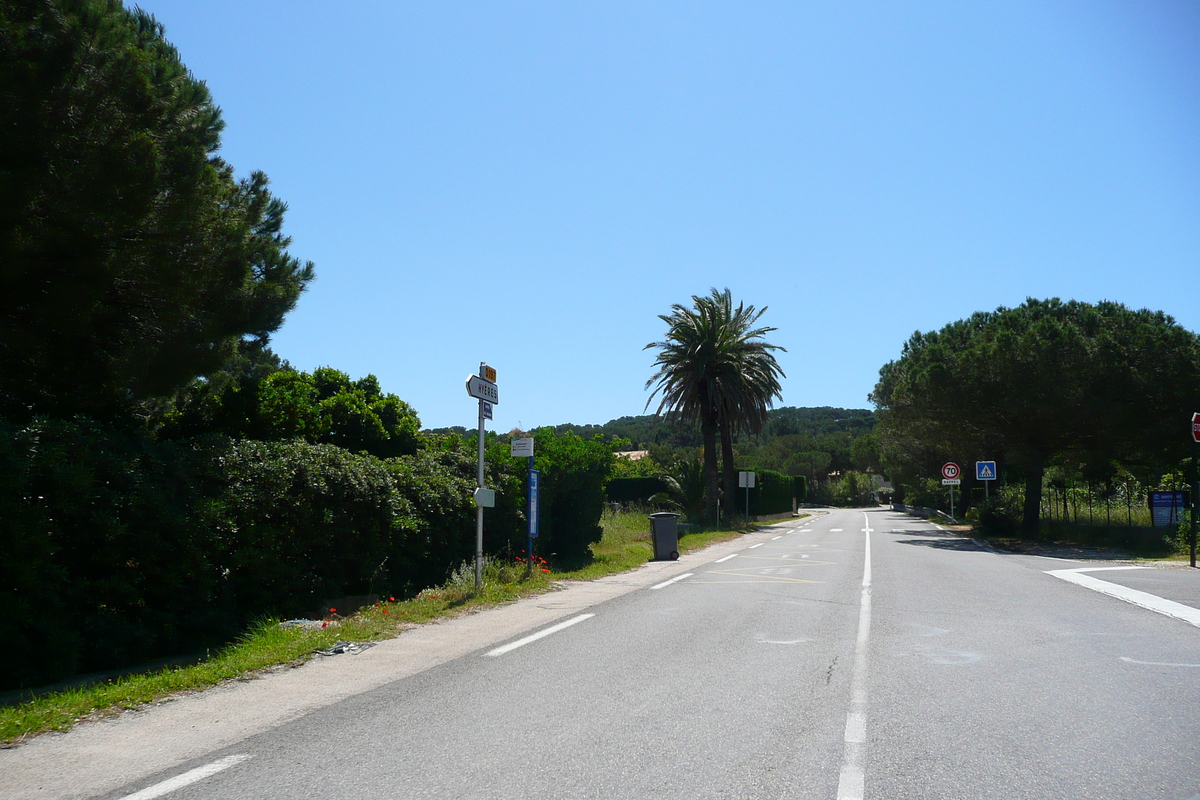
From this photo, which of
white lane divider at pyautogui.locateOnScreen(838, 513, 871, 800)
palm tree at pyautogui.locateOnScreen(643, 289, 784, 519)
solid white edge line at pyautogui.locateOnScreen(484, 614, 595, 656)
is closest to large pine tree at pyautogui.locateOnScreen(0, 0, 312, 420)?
solid white edge line at pyautogui.locateOnScreen(484, 614, 595, 656)

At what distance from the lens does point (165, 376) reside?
29.9ft

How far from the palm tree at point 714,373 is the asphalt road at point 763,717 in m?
26.0

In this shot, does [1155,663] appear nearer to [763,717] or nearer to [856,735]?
[856,735]

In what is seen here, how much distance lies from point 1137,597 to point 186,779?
12964mm

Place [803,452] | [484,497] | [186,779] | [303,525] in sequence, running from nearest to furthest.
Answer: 1. [186,779]
2. [303,525]
3. [484,497]
4. [803,452]

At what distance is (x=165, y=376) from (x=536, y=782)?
7.14 m

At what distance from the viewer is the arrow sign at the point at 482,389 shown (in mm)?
11672

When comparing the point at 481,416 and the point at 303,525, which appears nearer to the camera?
the point at 303,525

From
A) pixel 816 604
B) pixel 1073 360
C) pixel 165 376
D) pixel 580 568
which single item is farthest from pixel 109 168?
pixel 1073 360

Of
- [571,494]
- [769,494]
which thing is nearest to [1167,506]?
[571,494]

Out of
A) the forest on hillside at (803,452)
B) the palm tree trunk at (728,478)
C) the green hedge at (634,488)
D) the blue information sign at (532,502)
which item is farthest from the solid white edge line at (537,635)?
the forest on hillside at (803,452)

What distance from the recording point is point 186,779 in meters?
4.40

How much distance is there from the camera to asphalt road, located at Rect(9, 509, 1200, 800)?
4.30 m

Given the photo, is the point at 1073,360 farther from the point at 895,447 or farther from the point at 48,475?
the point at 48,475
